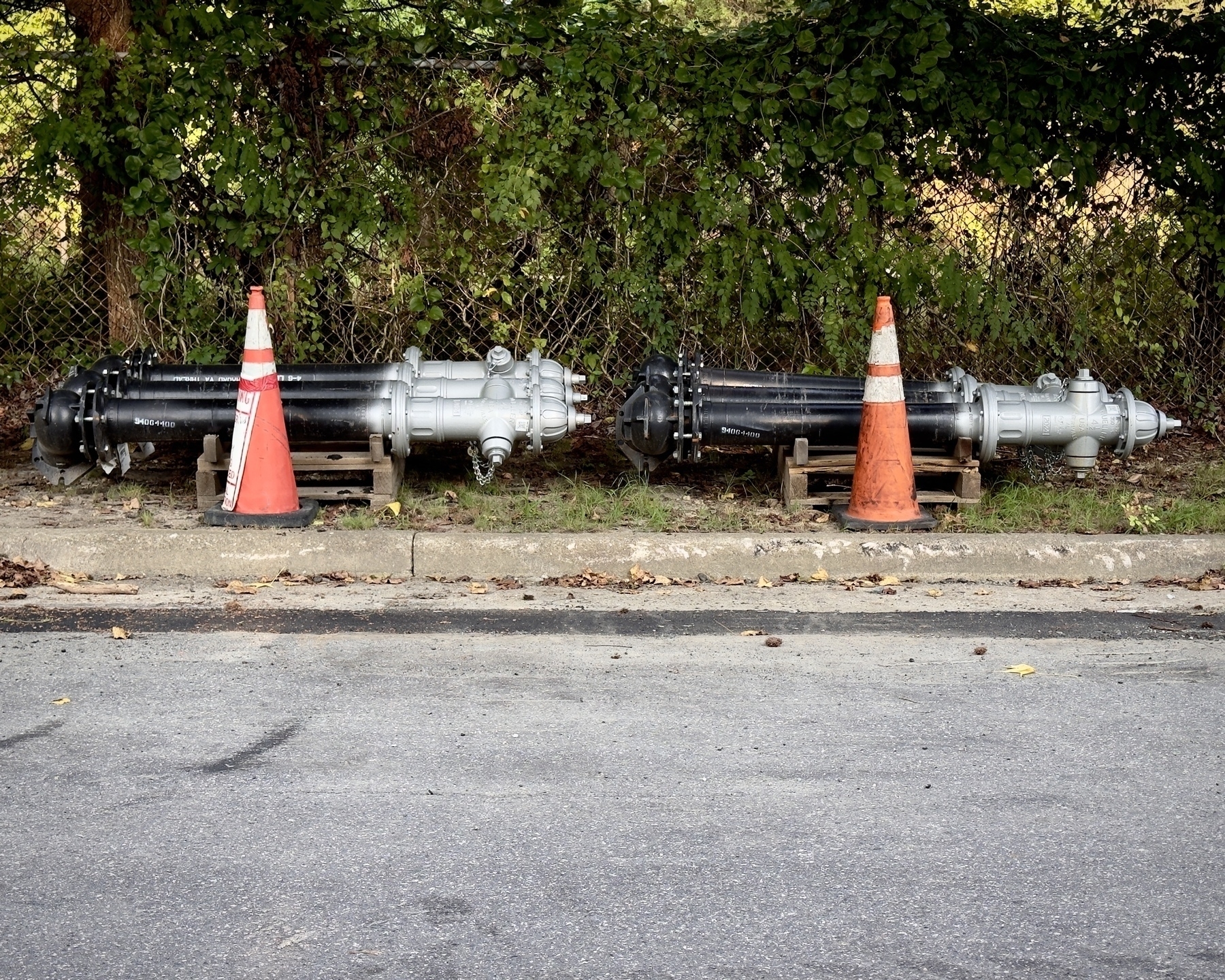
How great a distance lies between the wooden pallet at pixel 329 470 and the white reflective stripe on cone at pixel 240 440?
28cm

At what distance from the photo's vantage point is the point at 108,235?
841cm

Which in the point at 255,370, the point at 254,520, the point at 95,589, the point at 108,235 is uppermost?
the point at 108,235

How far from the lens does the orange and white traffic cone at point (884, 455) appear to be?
268 inches

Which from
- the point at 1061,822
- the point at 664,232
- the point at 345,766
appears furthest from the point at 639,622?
the point at 664,232

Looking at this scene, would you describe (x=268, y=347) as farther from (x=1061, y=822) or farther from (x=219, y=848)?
(x=1061, y=822)

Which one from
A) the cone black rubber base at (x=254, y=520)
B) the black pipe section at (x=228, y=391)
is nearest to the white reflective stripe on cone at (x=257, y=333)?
the black pipe section at (x=228, y=391)

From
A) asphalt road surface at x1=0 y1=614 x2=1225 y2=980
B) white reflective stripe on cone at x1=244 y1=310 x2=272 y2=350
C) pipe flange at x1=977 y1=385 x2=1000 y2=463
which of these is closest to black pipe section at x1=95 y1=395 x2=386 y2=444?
white reflective stripe on cone at x1=244 y1=310 x2=272 y2=350

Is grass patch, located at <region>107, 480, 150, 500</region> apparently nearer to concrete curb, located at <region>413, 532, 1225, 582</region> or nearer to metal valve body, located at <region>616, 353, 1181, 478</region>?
concrete curb, located at <region>413, 532, 1225, 582</region>

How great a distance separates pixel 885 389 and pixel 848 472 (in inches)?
24.3

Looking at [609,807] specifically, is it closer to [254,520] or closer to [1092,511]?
[254,520]

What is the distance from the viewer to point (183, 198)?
27.5 feet

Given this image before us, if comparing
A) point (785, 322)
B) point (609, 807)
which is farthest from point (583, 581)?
point (785, 322)

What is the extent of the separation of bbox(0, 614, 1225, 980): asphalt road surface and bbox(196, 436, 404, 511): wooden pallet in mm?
1849

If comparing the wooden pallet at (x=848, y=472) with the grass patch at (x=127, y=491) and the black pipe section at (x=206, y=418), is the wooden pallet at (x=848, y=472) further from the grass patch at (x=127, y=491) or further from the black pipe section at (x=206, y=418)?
the grass patch at (x=127, y=491)
